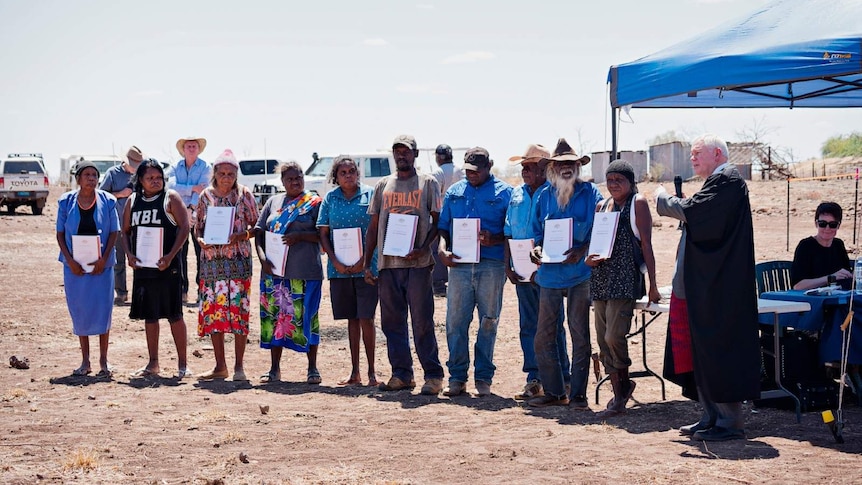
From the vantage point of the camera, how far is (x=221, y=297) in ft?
29.5

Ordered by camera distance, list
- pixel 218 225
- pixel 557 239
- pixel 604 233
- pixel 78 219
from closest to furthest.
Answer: pixel 604 233
pixel 557 239
pixel 218 225
pixel 78 219

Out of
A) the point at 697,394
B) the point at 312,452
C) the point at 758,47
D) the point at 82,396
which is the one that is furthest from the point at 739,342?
the point at 82,396

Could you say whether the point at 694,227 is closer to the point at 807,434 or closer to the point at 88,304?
the point at 807,434

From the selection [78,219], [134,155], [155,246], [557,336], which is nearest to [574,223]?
[557,336]

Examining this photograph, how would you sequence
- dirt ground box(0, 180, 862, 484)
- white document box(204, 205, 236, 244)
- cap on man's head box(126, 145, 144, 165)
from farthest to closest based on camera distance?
cap on man's head box(126, 145, 144, 165) < white document box(204, 205, 236, 244) < dirt ground box(0, 180, 862, 484)

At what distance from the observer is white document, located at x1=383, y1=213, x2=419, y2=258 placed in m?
8.34

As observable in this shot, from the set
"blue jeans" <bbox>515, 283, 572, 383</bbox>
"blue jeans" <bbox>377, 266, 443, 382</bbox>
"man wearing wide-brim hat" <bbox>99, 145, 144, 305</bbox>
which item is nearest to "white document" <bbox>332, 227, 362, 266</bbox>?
"blue jeans" <bbox>377, 266, 443, 382</bbox>

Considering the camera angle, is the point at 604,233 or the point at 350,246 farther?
the point at 350,246

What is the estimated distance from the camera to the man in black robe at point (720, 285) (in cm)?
663

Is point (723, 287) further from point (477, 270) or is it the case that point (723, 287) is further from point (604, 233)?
point (477, 270)

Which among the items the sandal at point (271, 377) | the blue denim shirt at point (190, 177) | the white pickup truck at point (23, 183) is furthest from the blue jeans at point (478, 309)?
the white pickup truck at point (23, 183)

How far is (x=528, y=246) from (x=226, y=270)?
2.74 m

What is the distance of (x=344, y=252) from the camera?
8695 millimetres

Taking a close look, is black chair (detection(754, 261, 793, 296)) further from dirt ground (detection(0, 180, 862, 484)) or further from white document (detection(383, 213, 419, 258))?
white document (detection(383, 213, 419, 258))
